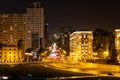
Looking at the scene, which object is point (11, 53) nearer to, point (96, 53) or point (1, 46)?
point (1, 46)

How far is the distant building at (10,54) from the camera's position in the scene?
15850cm

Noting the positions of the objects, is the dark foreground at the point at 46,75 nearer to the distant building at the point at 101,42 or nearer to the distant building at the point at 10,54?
the distant building at the point at 101,42

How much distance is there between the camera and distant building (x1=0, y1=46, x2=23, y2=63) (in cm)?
15850

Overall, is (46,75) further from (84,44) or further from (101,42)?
(84,44)

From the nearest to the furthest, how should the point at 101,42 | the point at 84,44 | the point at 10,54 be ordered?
1. the point at 101,42
2. the point at 10,54
3. the point at 84,44

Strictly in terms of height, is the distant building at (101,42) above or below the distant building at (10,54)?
above

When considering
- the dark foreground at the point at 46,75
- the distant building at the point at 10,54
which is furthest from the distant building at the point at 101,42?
the dark foreground at the point at 46,75

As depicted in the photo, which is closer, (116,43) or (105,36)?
(116,43)

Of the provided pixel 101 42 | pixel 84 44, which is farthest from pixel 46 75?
pixel 84 44

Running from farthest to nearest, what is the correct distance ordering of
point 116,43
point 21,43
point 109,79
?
point 21,43, point 116,43, point 109,79

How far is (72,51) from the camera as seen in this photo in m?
189

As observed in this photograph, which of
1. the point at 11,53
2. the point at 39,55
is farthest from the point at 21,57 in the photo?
the point at 39,55

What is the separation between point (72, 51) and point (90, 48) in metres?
27.5

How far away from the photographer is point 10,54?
16050cm
